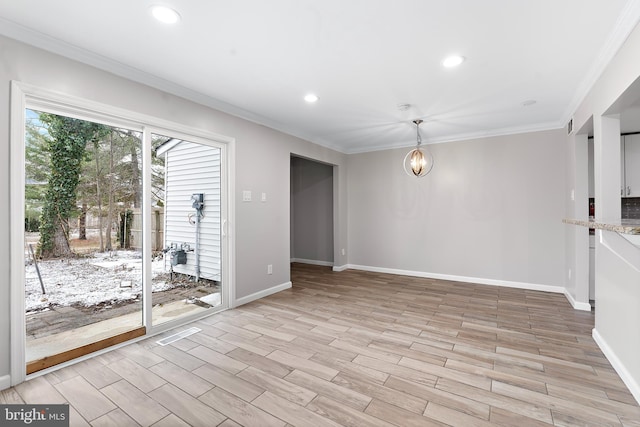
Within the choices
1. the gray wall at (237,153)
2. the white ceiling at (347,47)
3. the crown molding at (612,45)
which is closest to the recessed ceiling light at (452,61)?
the white ceiling at (347,47)

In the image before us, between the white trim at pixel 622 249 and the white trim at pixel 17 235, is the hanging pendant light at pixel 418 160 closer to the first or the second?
the white trim at pixel 622 249

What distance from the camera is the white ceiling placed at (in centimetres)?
187

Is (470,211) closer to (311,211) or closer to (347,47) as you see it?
(311,211)

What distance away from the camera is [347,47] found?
231 centimetres

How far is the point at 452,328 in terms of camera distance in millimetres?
3016

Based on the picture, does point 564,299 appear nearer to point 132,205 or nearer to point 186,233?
point 186,233

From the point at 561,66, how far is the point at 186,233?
4.04 meters

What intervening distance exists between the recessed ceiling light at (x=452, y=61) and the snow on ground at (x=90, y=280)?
3279 millimetres

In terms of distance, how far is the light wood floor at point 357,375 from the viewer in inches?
69.0

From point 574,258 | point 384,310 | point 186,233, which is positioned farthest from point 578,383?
point 186,233

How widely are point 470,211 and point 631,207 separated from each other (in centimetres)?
206

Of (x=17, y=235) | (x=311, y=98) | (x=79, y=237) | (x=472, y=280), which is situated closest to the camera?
(x=17, y=235)

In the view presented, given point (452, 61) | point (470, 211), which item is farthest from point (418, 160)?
point (452, 61)

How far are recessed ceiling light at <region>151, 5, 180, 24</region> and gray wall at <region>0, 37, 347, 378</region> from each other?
37.6 inches
